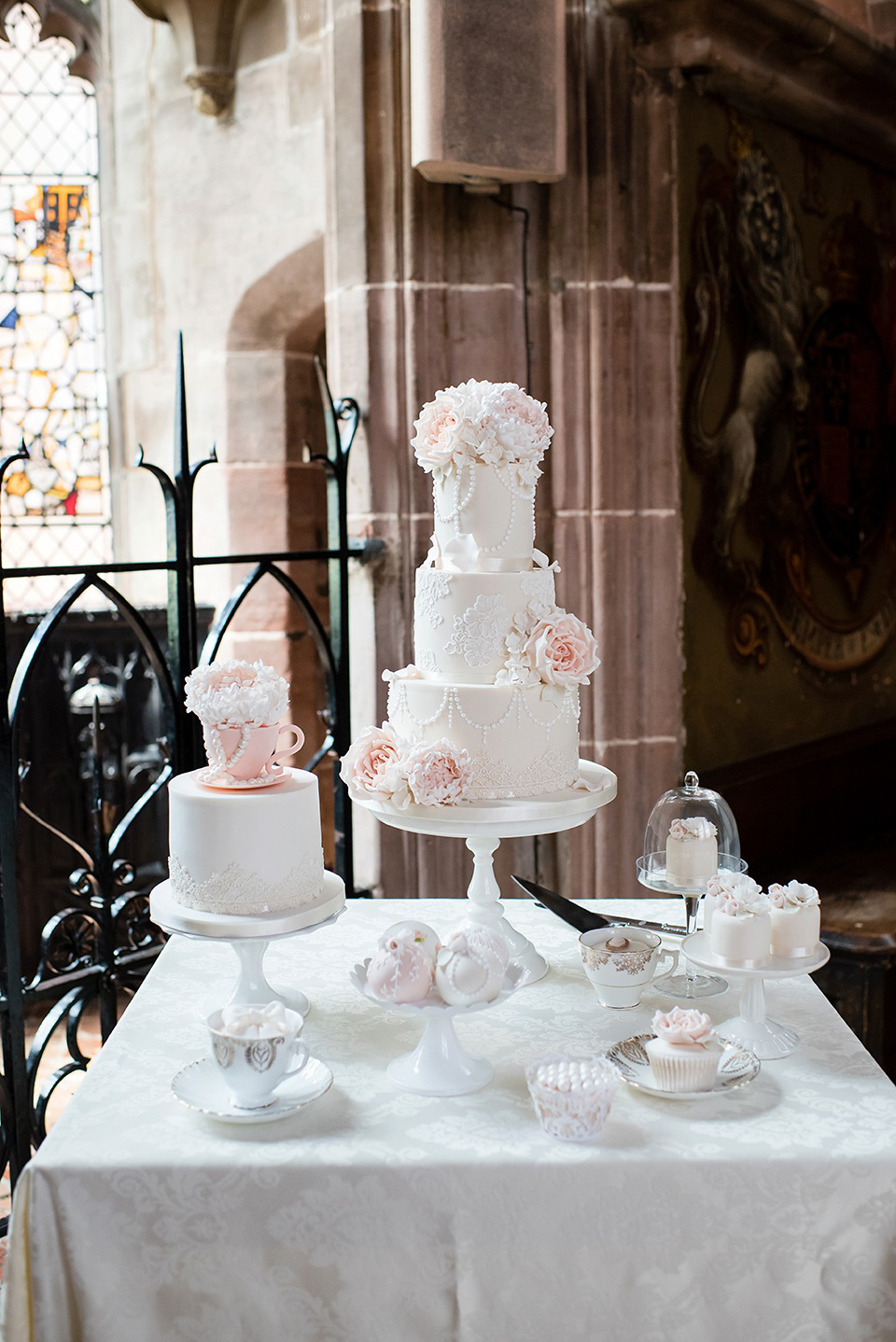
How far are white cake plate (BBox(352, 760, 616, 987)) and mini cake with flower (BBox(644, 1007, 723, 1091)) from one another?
369mm

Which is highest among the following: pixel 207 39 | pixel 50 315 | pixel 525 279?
pixel 207 39

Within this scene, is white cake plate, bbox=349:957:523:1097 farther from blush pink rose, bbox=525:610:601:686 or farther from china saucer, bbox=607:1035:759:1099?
blush pink rose, bbox=525:610:601:686

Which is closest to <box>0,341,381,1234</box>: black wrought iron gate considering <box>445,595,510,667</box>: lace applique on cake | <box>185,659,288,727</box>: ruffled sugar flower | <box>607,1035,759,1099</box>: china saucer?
<box>185,659,288,727</box>: ruffled sugar flower

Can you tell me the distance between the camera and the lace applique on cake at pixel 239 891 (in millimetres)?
2158

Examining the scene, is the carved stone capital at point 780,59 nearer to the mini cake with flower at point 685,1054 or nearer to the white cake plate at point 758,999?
the white cake plate at point 758,999

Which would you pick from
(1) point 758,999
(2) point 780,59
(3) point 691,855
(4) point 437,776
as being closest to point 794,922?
(1) point 758,999

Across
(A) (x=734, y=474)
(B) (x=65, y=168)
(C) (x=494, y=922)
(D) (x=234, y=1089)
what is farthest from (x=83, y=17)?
(D) (x=234, y=1089)

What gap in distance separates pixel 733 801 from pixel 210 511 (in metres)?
2.74

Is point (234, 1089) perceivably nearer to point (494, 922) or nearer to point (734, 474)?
point (494, 922)

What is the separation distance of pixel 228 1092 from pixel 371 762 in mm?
691

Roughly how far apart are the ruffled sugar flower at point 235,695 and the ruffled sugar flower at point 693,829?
720 mm

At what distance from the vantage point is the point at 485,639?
2.51m

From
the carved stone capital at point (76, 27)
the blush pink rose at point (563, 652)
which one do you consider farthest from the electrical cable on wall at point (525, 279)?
the carved stone capital at point (76, 27)

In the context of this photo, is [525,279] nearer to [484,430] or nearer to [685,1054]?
[484,430]
